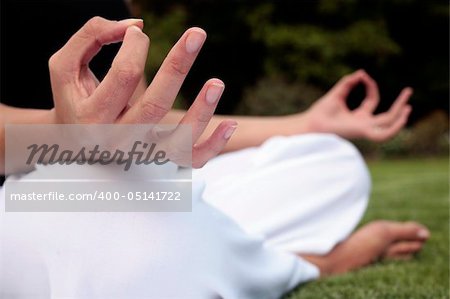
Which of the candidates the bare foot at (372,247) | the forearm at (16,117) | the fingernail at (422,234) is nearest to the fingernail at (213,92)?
the forearm at (16,117)

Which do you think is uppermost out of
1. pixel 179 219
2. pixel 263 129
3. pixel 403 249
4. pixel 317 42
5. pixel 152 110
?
pixel 152 110

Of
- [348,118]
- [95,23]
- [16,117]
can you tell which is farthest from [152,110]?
[348,118]

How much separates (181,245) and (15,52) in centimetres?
75

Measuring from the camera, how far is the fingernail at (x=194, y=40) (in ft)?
2.38

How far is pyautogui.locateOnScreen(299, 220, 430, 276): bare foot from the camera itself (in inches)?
61.4

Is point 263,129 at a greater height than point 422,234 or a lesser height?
greater

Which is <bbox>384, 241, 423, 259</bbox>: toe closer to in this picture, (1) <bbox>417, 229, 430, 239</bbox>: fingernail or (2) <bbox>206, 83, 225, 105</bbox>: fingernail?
(1) <bbox>417, 229, 430, 239</bbox>: fingernail

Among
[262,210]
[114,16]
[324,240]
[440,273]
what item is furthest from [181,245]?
[114,16]

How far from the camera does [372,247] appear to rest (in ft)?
5.52

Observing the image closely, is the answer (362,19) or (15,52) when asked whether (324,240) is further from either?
(362,19)

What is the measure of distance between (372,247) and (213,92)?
1.05 metres

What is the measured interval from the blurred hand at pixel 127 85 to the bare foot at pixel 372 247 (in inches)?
31.0

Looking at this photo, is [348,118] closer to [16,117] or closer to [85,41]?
[16,117]

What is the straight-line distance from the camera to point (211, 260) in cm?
99
